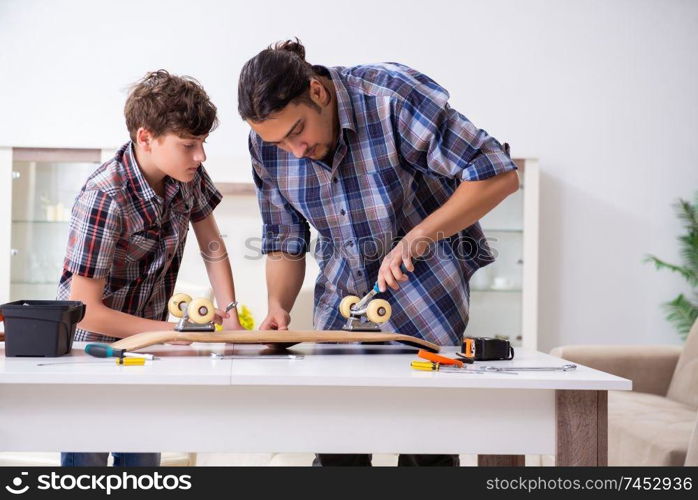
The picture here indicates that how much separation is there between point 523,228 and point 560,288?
0.67m

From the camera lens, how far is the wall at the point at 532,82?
4477mm

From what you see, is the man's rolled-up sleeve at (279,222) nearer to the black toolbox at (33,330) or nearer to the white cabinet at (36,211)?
the black toolbox at (33,330)

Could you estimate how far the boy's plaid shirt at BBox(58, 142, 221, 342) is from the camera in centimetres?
172

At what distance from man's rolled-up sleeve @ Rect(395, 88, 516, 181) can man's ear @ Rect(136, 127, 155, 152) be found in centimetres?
62

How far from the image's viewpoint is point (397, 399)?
1345mm

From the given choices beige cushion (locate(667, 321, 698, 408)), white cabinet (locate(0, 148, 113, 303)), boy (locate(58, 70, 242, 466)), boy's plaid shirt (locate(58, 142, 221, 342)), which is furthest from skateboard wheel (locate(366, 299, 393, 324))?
white cabinet (locate(0, 148, 113, 303))

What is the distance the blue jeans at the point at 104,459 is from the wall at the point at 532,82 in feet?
9.22

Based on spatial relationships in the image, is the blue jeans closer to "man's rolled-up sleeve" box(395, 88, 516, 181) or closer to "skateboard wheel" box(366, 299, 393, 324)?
"skateboard wheel" box(366, 299, 393, 324)

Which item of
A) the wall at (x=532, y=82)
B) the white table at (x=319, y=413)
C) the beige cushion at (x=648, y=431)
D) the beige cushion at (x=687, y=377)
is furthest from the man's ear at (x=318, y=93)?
the wall at (x=532, y=82)

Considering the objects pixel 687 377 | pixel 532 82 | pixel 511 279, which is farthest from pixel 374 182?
pixel 532 82

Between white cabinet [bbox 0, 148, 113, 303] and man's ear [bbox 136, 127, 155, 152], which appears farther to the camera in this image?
white cabinet [bbox 0, 148, 113, 303]

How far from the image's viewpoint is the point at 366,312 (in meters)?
1.68

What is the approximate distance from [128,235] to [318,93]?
1.87 ft

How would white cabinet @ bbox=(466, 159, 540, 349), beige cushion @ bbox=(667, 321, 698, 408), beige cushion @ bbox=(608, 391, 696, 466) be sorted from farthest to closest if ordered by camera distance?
white cabinet @ bbox=(466, 159, 540, 349)
beige cushion @ bbox=(667, 321, 698, 408)
beige cushion @ bbox=(608, 391, 696, 466)
